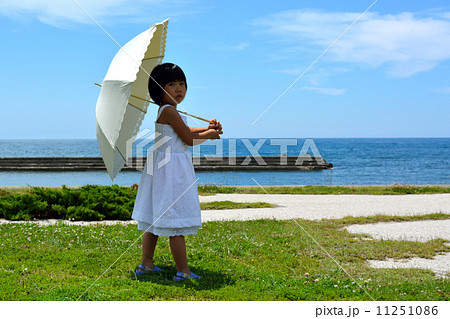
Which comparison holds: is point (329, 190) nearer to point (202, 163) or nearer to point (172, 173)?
point (172, 173)

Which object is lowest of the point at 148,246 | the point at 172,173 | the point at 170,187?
the point at 148,246

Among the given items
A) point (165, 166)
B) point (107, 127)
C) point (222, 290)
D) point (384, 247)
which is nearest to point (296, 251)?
point (384, 247)

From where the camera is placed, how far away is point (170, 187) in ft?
15.3

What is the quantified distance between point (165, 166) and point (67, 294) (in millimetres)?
1547

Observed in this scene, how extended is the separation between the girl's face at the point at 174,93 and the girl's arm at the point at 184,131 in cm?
14

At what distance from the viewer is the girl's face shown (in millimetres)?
4828

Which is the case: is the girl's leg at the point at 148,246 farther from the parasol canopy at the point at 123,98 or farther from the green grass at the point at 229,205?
the green grass at the point at 229,205

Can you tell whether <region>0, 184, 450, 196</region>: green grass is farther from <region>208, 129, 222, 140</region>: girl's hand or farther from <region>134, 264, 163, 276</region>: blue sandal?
<region>208, 129, 222, 140</region>: girl's hand

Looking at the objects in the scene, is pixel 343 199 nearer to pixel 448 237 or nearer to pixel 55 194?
pixel 448 237

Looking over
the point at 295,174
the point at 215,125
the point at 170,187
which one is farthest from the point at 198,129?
the point at 295,174

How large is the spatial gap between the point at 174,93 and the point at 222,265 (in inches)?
86.9

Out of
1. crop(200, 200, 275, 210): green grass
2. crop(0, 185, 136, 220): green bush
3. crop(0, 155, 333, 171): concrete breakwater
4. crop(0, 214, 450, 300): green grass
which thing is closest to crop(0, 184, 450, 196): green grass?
crop(200, 200, 275, 210): green grass

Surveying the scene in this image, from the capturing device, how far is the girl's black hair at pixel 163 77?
4.80 metres

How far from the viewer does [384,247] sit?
671 cm
